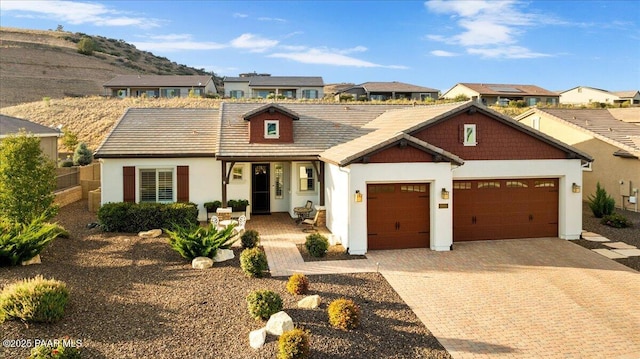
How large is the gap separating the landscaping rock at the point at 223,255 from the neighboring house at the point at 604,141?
2007 centimetres

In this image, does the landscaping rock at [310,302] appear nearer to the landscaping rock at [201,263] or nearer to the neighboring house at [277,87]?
the landscaping rock at [201,263]

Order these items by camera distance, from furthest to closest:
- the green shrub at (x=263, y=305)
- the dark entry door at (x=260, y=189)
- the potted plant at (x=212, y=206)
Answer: the dark entry door at (x=260, y=189) < the potted plant at (x=212, y=206) < the green shrub at (x=263, y=305)

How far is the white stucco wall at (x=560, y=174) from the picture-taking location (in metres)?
15.9

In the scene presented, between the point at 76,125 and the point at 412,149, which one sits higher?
the point at 76,125

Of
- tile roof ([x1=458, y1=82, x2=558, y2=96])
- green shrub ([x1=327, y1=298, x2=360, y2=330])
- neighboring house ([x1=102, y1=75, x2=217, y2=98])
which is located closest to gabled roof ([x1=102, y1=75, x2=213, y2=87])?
neighboring house ([x1=102, y1=75, x2=217, y2=98])

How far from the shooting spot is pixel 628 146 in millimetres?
21656

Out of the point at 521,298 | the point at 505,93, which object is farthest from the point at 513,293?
the point at 505,93

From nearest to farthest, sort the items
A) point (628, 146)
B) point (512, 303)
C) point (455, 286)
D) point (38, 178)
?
1. point (512, 303)
2. point (455, 286)
3. point (38, 178)
4. point (628, 146)

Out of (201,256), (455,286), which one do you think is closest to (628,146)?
(455,286)

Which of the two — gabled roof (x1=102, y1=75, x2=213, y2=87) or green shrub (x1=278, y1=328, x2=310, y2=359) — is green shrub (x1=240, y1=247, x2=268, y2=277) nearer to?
green shrub (x1=278, y1=328, x2=310, y2=359)

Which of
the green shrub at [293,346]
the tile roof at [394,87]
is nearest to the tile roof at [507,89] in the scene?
the tile roof at [394,87]

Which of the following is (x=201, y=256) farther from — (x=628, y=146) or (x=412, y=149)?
(x=628, y=146)

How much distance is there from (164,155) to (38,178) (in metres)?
5.05

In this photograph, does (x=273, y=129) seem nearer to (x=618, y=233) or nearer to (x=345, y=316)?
(x=345, y=316)
